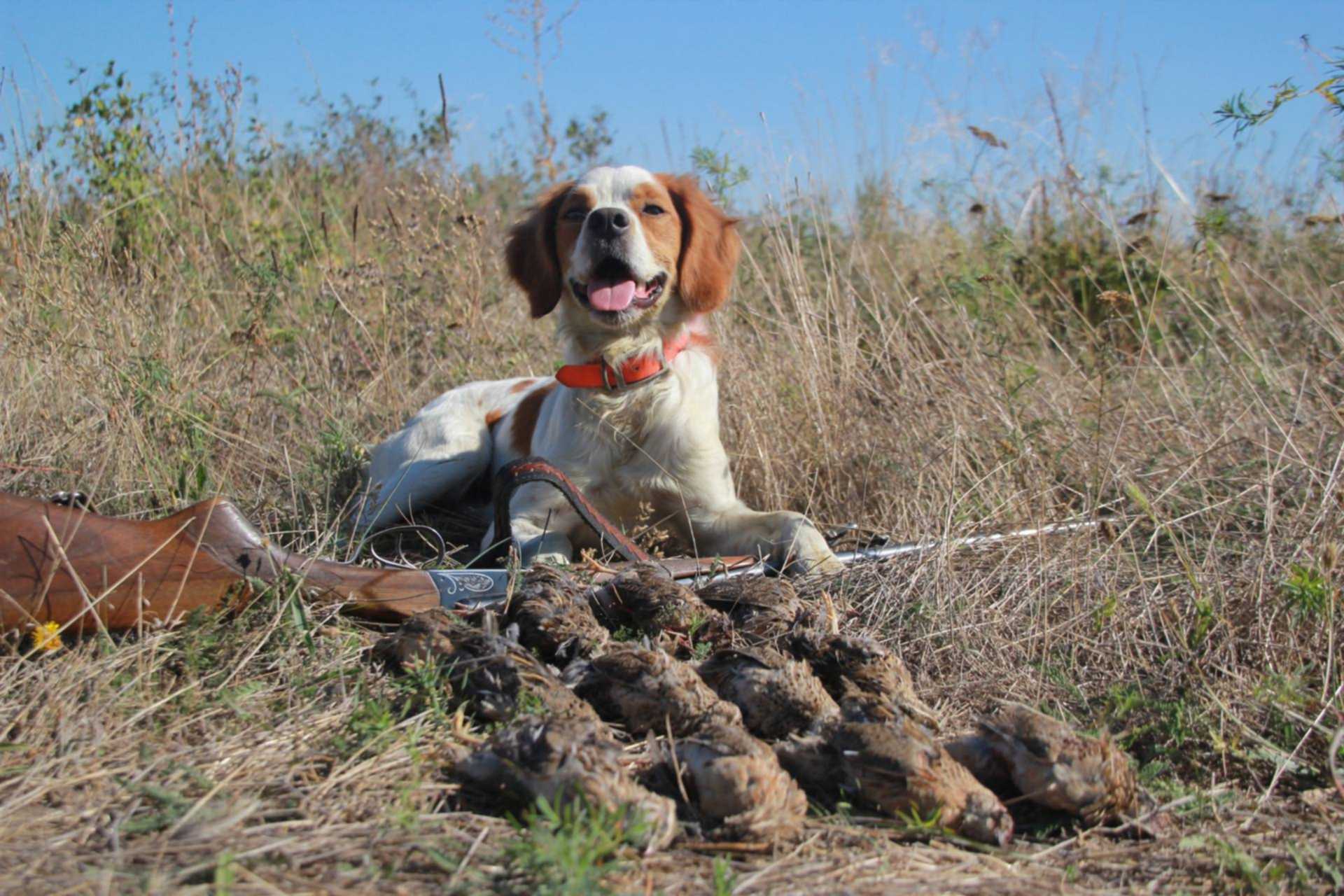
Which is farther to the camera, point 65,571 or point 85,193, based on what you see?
point 85,193

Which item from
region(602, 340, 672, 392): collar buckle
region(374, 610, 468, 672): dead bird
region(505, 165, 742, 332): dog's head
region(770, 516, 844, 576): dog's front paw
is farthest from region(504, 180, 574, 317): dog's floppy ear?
region(374, 610, 468, 672): dead bird

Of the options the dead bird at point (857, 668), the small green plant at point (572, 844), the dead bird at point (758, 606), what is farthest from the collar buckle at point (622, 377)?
the small green plant at point (572, 844)

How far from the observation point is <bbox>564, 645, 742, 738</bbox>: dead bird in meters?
1.71

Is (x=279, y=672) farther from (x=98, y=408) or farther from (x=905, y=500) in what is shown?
(x=905, y=500)

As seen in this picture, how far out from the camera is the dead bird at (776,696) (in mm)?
1748

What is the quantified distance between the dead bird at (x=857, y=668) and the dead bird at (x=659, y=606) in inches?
10.8

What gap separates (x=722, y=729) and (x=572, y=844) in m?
0.39

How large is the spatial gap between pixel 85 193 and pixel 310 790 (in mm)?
4003

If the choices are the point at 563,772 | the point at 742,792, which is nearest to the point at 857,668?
the point at 742,792

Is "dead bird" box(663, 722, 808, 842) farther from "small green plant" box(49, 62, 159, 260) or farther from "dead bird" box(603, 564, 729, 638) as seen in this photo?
"small green plant" box(49, 62, 159, 260)

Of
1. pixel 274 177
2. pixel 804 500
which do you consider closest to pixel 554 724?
pixel 804 500

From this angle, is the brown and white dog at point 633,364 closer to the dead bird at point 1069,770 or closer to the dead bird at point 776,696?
the dead bird at point 776,696

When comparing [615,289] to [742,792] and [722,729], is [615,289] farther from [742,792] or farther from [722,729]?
[742,792]

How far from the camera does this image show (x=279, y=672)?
1.99 meters
